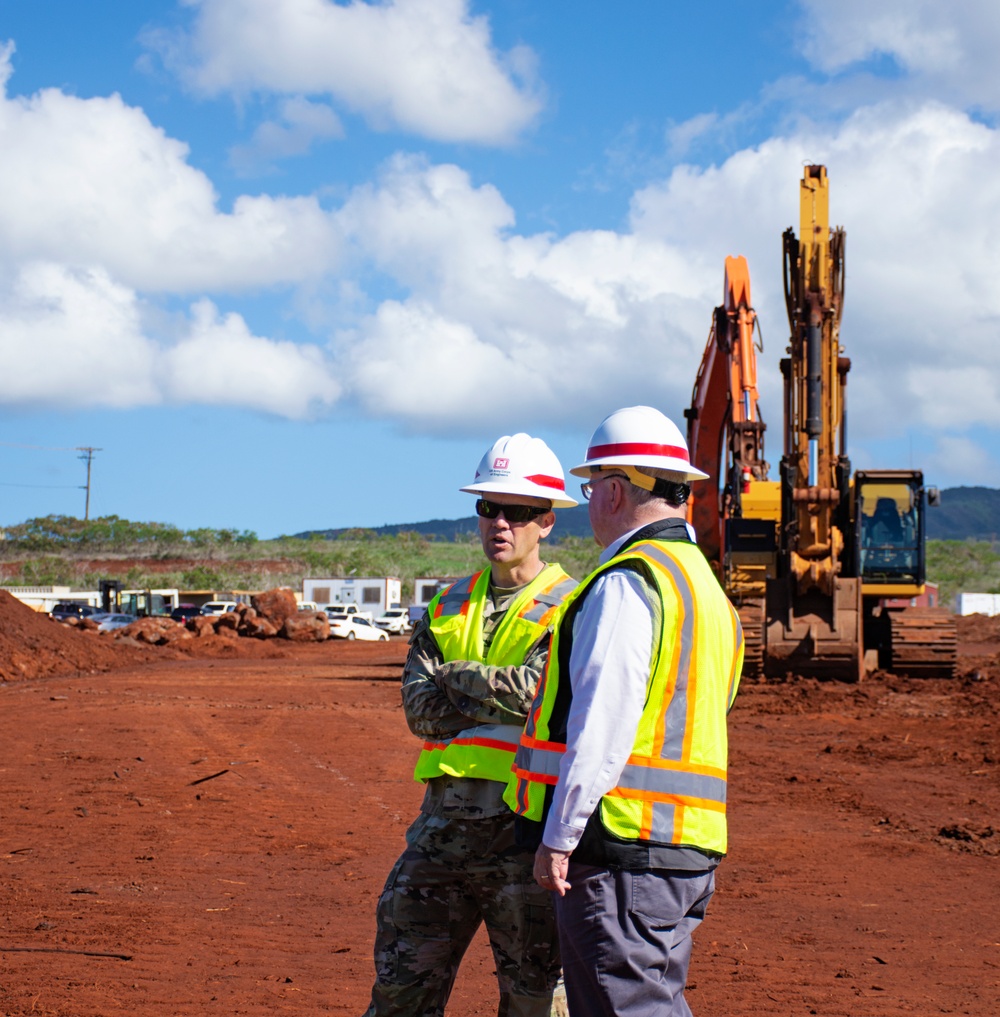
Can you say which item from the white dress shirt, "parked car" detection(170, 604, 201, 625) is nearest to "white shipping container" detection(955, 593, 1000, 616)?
"parked car" detection(170, 604, 201, 625)

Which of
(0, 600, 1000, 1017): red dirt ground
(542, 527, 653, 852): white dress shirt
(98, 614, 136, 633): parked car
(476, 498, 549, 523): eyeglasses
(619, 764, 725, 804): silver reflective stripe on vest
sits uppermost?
(476, 498, 549, 523): eyeglasses

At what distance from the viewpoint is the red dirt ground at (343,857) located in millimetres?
5883

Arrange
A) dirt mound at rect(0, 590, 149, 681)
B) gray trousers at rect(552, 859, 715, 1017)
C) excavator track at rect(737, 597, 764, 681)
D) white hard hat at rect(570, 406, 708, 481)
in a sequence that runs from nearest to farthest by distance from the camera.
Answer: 1. gray trousers at rect(552, 859, 715, 1017)
2. white hard hat at rect(570, 406, 708, 481)
3. excavator track at rect(737, 597, 764, 681)
4. dirt mound at rect(0, 590, 149, 681)

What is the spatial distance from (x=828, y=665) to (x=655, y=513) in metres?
16.8

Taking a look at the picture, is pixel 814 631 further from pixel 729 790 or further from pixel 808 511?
pixel 729 790

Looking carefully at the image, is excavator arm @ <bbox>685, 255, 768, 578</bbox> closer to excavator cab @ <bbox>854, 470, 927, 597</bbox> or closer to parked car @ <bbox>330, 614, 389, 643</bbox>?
excavator cab @ <bbox>854, 470, 927, 597</bbox>

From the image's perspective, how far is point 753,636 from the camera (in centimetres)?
1895

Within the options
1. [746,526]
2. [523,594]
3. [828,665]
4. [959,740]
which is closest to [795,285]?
[746,526]

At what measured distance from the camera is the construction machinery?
755 inches

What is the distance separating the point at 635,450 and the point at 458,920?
1.58 metres

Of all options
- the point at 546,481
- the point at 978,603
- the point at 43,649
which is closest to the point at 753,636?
Answer: the point at 546,481

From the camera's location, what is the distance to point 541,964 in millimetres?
3822

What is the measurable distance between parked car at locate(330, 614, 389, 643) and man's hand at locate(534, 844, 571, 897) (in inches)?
1761

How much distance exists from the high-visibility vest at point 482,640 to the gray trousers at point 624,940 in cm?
80
